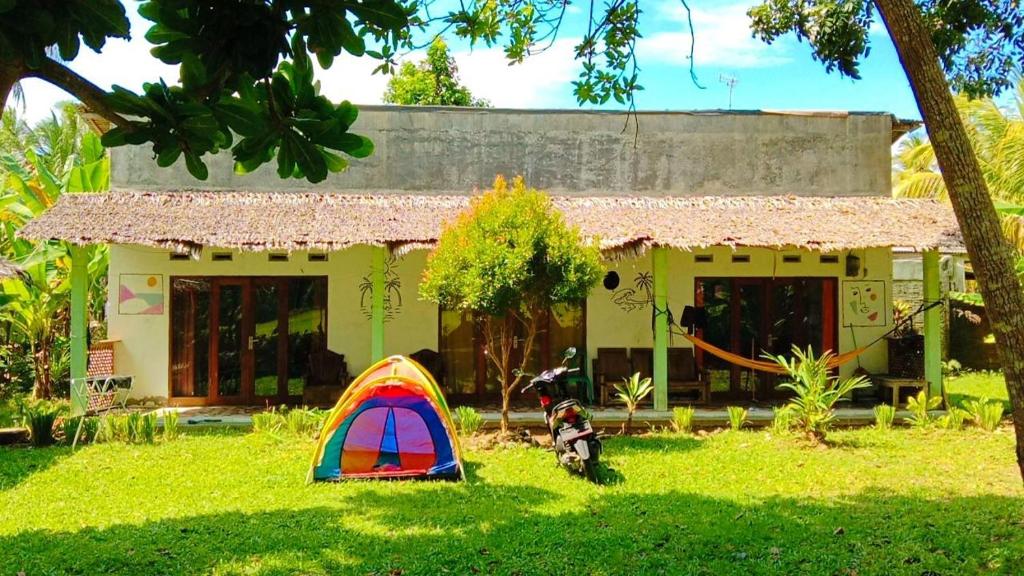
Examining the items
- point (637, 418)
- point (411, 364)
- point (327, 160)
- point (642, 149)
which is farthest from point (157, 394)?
point (327, 160)

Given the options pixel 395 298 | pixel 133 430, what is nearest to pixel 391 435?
pixel 133 430

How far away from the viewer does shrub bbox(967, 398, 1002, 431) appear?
9.44 m

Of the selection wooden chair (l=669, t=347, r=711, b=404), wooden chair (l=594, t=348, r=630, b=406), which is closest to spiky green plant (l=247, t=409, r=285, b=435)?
wooden chair (l=594, t=348, r=630, b=406)

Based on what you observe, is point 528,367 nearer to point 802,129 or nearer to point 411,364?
point 411,364

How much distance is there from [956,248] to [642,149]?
482 cm

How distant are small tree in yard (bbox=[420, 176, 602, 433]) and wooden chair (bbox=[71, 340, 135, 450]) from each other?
4.84 meters

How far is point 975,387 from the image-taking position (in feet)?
46.4

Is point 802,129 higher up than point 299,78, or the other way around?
point 802,129

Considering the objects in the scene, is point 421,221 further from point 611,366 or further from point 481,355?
point 611,366

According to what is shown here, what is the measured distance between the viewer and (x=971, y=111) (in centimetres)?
1645

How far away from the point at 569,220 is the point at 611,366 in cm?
237

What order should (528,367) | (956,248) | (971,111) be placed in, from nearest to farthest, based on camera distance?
(956,248) → (528,367) → (971,111)

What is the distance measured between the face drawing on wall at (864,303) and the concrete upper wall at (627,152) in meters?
1.59

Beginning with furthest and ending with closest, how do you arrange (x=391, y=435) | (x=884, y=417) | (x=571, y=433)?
1. (x=884, y=417)
2. (x=391, y=435)
3. (x=571, y=433)
